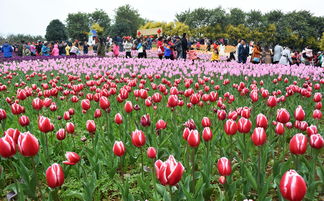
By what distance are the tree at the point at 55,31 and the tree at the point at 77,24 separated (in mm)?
13654

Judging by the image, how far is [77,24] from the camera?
94750 mm

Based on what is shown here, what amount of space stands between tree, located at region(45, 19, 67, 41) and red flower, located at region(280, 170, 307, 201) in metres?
78.3

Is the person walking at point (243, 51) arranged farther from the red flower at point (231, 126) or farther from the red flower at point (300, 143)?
the red flower at point (300, 143)

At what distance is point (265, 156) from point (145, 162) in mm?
1480

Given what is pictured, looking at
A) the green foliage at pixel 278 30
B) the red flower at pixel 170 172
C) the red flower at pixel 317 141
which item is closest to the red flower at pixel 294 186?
the red flower at pixel 170 172

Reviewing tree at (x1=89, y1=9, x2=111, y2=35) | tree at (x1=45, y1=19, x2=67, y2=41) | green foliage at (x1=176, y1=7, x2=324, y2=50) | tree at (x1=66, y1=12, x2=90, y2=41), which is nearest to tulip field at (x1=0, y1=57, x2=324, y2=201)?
green foliage at (x1=176, y1=7, x2=324, y2=50)

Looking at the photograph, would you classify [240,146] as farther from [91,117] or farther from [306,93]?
[91,117]

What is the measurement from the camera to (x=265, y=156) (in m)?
3.15

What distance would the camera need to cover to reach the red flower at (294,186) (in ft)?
4.82

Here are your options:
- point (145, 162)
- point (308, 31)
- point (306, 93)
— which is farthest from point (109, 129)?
point (308, 31)

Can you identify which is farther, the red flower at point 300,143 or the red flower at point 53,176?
the red flower at point 300,143

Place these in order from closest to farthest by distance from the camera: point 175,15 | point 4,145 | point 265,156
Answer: point 4,145 < point 265,156 < point 175,15

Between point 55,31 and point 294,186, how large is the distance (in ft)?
261

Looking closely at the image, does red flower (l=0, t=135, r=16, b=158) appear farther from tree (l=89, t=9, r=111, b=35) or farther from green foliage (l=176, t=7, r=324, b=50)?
tree (l=89, t=9, r=111, b=35)
